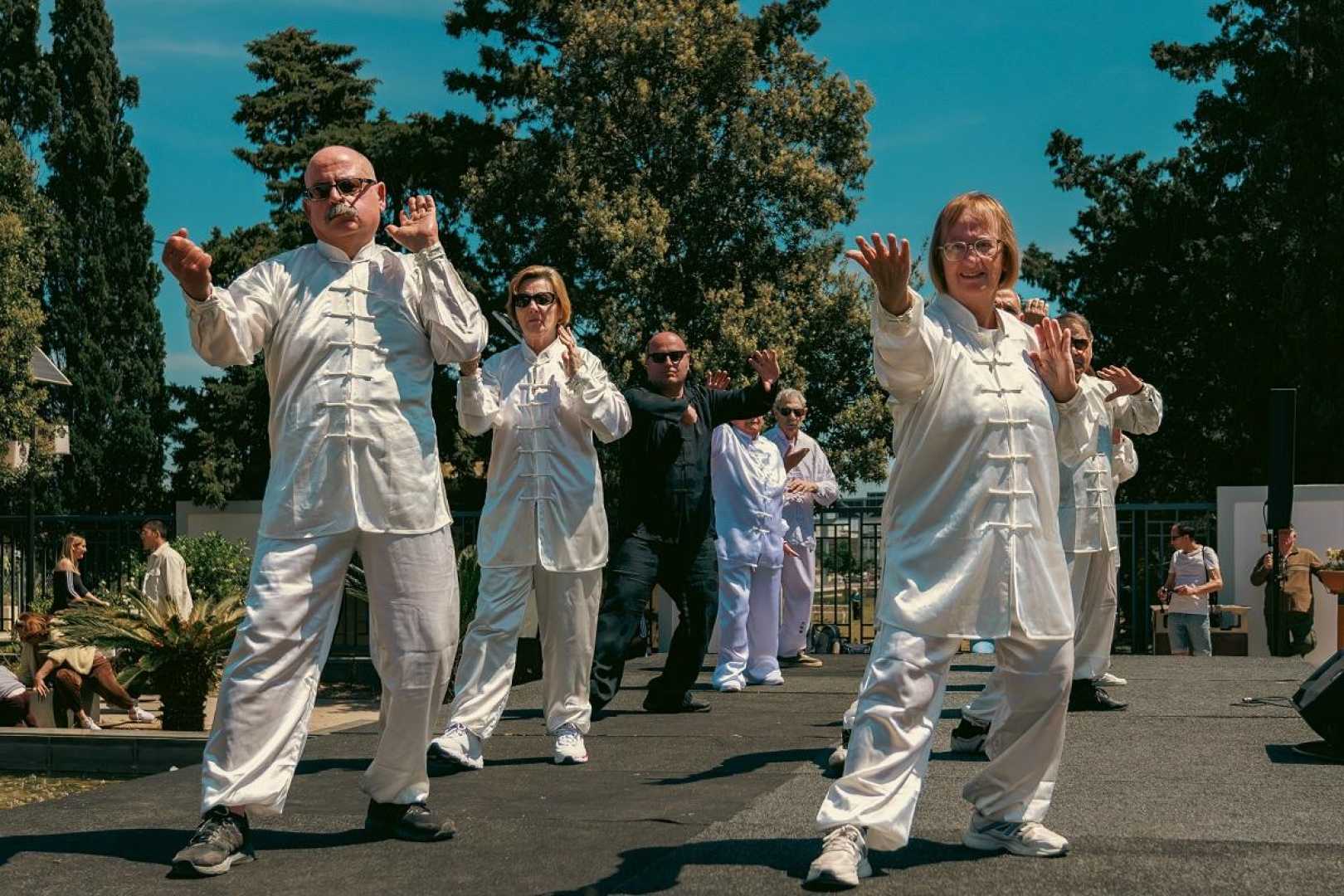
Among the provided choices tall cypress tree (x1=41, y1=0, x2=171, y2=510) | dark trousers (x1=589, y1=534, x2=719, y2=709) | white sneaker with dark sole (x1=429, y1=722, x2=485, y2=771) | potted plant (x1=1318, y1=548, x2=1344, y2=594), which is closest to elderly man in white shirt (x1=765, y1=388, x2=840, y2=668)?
dark trousers (x1=589, y1=534, x2=719, y2=709)

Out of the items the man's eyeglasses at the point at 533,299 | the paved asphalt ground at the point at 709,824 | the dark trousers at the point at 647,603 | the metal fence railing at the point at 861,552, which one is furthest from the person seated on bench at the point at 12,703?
the metal fence railing at the point at 861,552

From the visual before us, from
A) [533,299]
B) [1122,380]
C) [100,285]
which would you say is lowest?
[1122,380]

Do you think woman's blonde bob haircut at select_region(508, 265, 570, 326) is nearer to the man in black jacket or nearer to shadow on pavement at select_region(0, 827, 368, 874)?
the man in black jacket

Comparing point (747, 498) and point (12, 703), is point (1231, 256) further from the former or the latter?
point (12, 703)

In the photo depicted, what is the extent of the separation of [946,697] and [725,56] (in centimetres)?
2570

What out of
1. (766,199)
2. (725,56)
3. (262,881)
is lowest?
(262,881)

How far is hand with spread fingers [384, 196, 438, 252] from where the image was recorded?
5.01 m

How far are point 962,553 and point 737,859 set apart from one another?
1.09 metres

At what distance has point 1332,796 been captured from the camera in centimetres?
557

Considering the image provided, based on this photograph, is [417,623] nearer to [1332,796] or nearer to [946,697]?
[1332,796]

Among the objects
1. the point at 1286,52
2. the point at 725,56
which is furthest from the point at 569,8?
the point at 1286,52

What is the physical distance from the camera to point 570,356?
6867 millimetres

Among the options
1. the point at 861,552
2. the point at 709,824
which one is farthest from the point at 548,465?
the point at 861,552

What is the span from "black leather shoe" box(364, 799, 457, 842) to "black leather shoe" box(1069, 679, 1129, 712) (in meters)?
4.36
